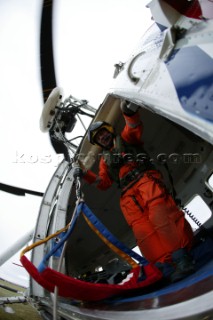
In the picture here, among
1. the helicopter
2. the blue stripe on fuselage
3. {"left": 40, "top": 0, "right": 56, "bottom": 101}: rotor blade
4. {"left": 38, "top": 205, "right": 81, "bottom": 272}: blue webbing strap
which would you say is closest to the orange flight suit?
the helicopter

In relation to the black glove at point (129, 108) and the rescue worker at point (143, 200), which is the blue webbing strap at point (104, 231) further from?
the black glove at point (129, 108)

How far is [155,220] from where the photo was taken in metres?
2.48

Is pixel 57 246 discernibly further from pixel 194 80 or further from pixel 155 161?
pixel 155 161

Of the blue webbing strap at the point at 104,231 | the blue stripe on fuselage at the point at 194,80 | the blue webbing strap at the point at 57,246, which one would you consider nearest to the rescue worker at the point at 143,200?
Result: the blue webbing strap at the point at 104,231

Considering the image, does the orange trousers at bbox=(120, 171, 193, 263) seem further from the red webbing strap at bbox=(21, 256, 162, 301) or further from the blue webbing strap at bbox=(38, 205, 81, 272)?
the blue webbing strap at bbox=(38, 205, 81, 272)

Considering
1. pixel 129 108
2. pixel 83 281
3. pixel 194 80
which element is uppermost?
pixel 194 80

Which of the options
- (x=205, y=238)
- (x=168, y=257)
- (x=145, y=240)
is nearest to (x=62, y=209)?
(x=145, y=240)

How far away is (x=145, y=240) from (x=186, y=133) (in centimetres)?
161

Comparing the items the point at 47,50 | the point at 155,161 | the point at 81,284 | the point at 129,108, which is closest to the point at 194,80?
the point at 129,108

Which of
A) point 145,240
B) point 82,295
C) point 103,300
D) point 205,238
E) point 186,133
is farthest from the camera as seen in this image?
point 186,133

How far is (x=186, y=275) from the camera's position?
215cm

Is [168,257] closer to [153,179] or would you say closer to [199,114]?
[153,179]

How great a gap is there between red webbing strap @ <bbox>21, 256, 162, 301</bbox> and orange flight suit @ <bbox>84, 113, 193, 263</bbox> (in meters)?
0.35

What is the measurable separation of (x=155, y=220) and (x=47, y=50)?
2959mm
